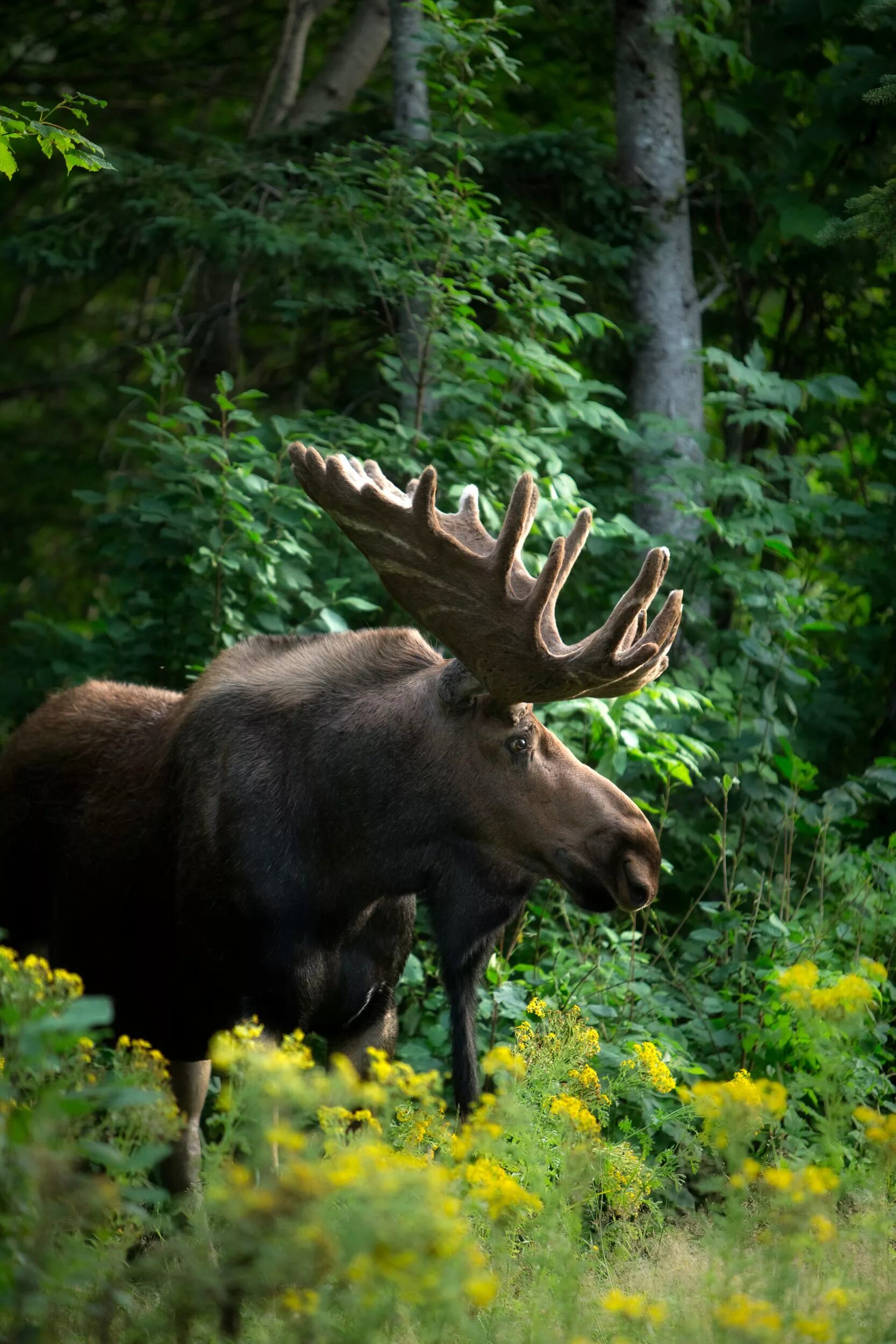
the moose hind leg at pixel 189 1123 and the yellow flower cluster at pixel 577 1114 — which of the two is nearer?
the yellow flower cluster at pixel 577 1114

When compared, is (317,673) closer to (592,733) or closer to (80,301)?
(592,733)

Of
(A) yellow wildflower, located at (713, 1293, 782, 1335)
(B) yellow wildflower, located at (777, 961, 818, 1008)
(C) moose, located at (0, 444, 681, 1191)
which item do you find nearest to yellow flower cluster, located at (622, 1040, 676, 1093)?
(C) moose, located at (0, 444, 681, 1191)

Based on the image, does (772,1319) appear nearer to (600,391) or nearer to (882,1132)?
(882,1132)

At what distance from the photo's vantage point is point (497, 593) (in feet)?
12.9

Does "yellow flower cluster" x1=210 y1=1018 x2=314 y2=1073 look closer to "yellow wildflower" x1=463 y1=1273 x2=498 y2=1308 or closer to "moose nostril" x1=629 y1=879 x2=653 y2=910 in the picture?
"yellow wildflower" x1=463 y1=1273 x2=498 y2=1308

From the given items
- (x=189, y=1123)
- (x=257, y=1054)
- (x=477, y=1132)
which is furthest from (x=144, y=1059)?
(x=189, y=1123)

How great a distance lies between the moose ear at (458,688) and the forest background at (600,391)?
1.04m

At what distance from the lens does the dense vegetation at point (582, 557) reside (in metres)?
2.69

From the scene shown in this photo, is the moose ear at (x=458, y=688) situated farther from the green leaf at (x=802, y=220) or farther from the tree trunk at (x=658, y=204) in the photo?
A: the green leaf at (x=802, y=220)

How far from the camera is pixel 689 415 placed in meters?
7.78

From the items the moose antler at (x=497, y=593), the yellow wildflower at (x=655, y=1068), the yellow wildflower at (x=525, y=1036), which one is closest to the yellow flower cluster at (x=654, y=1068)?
the yellow wildflower at (x=655, y=1068)

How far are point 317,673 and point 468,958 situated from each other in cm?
99

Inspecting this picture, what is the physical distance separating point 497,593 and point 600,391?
3.15 m

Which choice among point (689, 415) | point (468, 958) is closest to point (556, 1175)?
point (468, 958)
